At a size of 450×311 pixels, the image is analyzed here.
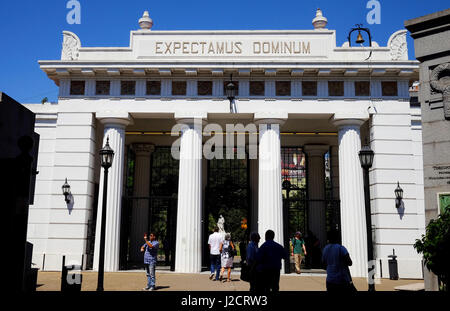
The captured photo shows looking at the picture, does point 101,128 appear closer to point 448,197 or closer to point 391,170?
point 391,170

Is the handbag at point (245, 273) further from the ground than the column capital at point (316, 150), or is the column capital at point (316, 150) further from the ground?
the column capital at point (316, 150)

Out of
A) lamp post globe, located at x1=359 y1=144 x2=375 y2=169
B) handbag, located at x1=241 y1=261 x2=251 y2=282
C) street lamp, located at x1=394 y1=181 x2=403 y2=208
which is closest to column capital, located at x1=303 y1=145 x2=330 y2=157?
street lamp, located at x1=394 y1=181 x2=403 y2=208

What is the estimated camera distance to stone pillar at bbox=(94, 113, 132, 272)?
17875 millimetres

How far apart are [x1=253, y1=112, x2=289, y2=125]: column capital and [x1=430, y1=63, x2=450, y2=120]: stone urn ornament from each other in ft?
29.5

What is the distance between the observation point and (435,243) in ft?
26.9

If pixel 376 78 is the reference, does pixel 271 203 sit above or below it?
below

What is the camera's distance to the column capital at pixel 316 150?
2475 centimetres

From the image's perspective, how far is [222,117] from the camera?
19562mm

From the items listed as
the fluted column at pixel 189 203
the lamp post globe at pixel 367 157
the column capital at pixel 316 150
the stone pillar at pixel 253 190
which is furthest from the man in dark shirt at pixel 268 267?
the column capital at pixel 316 150

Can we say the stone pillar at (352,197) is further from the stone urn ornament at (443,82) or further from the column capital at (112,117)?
the column capital at (112,117)
